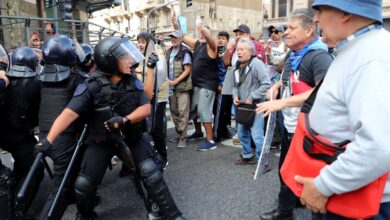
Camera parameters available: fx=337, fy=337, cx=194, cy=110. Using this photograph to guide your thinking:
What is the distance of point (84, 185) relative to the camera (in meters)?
2.78

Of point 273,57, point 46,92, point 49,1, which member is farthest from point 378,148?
point 49,1

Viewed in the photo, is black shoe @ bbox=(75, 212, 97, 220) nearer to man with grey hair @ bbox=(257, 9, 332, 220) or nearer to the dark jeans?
man with grey hair @ bbox=(257, 9, 332, 220)

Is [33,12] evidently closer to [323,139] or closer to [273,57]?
[273,57]

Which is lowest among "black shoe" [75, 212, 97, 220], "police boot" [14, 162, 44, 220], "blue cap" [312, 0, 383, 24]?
"black shoe" [75, 212, 97, 220]

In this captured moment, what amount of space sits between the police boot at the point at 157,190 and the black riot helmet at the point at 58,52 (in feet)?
4.04

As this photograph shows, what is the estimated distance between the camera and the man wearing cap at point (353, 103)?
1.16 m

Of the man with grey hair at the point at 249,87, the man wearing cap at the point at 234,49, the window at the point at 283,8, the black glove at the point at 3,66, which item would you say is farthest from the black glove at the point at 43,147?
the window at the point at 283,8

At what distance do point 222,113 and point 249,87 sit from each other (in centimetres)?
144

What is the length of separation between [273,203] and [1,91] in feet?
9.17

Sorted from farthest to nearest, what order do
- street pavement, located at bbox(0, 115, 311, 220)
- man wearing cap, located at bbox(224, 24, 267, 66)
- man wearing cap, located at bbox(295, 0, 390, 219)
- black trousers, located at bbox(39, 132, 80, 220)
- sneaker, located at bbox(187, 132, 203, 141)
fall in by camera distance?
sneaker, located at bbox(187, 132, 203, 141) < man wearing cap, located at bbox(224, 24, 267, 66) < street pavement, located at bbox(0, 115, 311, 220) < black trousers, located at bbox(39, 132, 80, 220) < man wearing cap, located at bbox(295, 0, 390, 219)

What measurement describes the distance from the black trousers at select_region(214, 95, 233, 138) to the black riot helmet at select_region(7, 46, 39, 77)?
10.4 feet

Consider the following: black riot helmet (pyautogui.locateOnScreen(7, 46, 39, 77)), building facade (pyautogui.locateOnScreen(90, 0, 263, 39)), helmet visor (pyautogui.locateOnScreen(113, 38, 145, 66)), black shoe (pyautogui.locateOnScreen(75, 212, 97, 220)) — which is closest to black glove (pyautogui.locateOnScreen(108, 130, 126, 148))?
helmet visor (pyautogui.locateOnScreen(113, 38, 145, 66))

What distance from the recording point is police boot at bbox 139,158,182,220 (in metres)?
2.80

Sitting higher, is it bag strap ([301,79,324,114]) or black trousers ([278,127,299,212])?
bag strap ([301,79,324,114])
